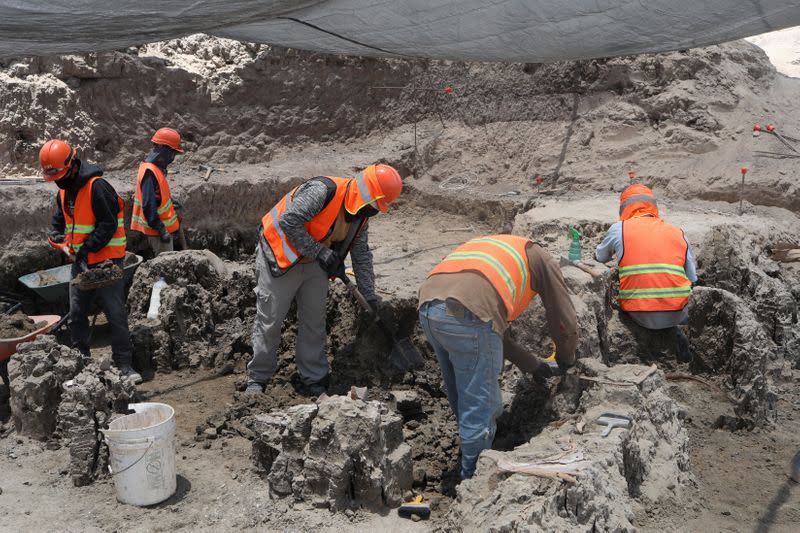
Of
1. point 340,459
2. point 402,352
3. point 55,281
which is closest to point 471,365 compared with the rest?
point 340,459

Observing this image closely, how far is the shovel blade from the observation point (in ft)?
18.7

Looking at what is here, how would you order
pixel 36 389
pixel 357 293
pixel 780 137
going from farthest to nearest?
pixel 780 137, pixel 357 293, pixel 36 389

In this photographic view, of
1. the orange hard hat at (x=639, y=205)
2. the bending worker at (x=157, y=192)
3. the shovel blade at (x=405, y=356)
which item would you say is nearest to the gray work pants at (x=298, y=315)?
the shovel blade at (x=405, y=356)

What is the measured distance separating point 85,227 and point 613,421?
12.9ft

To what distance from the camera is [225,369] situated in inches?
232

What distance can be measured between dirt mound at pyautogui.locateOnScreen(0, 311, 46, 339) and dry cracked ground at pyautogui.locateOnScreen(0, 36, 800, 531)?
1.51 ft

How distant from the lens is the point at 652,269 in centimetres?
503

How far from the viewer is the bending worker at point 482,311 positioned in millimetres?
3713

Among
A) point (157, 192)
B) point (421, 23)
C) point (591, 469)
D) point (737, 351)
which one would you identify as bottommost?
point (737, 351)

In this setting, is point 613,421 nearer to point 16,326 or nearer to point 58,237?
point 16,326

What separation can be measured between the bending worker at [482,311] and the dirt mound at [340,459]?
1.42 ft

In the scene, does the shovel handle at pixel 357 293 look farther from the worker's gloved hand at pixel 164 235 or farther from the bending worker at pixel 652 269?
the worker's gloved hand at pixel 164 235

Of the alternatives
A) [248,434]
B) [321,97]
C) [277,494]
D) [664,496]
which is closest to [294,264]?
[248,434]

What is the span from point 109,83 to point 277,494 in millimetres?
7177
